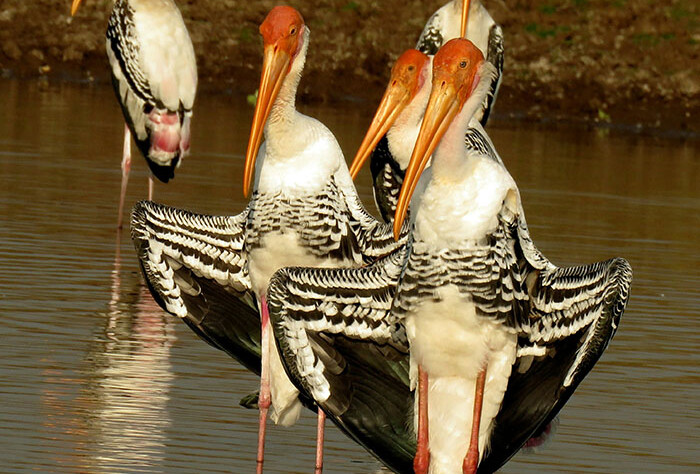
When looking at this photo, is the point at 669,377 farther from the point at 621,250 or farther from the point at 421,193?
the point at 621,250

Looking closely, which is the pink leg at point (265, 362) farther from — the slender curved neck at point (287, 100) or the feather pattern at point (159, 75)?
the feather pattern at point (159, 75)

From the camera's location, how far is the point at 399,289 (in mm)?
5379

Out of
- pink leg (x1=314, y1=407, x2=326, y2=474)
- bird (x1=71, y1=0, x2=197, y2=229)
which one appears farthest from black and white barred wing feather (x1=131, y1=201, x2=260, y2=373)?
bird (x1=71, y1=0, x2=197, y2=229)

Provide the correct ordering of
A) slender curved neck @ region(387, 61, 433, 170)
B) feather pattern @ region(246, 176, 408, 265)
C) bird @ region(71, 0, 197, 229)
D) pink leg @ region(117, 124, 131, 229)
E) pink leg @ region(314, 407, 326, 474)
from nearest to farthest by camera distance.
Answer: pink leg @ region(314, 407, 326, 474)
feather pattern @ region(246, 176, 408, 265)
slender curved neck @ region(387, 61, 433, 170)
pink leg @ region(117, 124, 131, 229)
bird @ region(71, 0, 197, 229)

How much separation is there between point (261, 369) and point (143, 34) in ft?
19.8

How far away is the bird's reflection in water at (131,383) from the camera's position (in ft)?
19.7

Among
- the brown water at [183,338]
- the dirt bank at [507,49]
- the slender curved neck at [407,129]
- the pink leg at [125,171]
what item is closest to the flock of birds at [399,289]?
the brown water at [183,338]

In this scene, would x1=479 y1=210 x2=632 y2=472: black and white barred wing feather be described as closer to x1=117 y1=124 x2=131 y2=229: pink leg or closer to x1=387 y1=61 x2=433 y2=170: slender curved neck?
x1=387 y1=61 x2=433 y2=170: slender curved neck

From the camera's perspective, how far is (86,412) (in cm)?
650

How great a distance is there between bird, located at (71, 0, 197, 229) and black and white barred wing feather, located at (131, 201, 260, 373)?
17.8 ft

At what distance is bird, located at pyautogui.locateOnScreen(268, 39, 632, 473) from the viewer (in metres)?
5.26

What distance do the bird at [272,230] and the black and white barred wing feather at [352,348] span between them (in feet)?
1.47

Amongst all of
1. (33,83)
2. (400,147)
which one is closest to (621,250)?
(400,147)

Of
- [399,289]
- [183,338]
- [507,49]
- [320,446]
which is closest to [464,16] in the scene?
[183,338]
